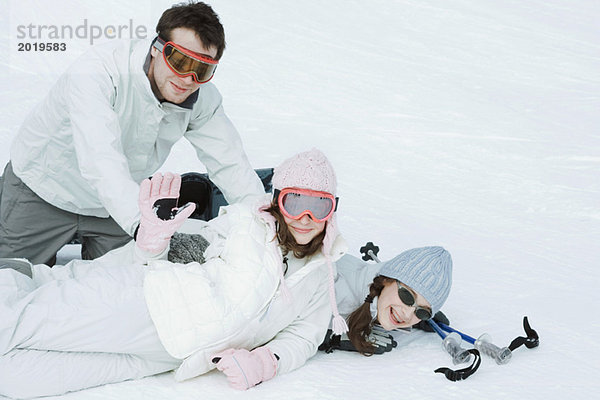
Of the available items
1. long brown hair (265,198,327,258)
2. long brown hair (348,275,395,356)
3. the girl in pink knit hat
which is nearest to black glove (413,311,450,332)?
long brown hair (348,275,395,356)

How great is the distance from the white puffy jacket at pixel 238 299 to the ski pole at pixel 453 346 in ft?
1.56

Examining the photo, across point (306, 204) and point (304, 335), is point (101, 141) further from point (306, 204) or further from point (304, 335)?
point (304, 335)

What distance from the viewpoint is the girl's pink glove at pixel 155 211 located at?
6.82ft

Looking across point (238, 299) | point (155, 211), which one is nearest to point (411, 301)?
point (238, 299)

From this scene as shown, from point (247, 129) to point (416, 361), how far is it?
297 cm

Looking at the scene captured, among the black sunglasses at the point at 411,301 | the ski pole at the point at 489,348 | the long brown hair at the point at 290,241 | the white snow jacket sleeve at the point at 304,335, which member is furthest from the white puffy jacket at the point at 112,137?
the ski pole at the point at 489,348

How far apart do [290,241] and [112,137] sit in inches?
26.6

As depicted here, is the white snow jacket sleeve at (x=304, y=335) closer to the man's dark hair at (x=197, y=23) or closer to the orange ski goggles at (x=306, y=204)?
the orange ski goggles at (x=306, y=204)

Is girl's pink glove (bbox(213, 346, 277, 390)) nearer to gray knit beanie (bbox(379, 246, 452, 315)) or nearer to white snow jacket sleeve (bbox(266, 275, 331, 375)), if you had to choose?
white snow jacket sleeve (bbox(266, 275, 331, 375))

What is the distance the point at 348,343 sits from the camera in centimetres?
248

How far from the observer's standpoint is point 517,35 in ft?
25.8

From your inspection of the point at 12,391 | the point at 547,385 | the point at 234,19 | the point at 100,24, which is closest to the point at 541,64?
the point at 234,19

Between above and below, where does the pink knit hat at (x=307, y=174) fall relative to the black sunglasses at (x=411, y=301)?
above

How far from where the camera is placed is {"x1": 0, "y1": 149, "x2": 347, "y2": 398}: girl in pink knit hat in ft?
6.53
